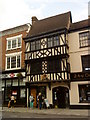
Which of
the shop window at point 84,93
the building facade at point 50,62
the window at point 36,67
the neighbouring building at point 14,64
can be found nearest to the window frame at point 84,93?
the shop window at point 84,93

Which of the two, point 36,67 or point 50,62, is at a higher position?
point 50,62

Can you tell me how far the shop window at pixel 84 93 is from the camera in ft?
55.0

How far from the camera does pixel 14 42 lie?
2269cm

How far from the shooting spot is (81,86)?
1706 cm

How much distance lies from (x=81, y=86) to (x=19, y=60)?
8.87m

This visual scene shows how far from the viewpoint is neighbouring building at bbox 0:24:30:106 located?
20.6 meters

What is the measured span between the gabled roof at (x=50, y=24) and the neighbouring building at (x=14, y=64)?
133cm

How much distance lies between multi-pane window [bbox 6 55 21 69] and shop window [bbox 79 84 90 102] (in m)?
8.59

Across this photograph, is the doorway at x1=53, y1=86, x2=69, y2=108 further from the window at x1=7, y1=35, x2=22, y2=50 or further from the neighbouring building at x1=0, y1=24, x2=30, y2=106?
the window at x1=7, y1=35, x2=22, y2=50

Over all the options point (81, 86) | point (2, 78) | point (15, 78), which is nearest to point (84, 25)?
point (81, 86)

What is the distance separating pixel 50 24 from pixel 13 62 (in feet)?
22.8

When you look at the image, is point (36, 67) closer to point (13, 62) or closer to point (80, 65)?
point (13, 62)

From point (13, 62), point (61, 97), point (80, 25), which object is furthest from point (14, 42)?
point (61, 97)

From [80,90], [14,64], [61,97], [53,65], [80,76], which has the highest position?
[14,64]
